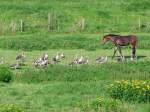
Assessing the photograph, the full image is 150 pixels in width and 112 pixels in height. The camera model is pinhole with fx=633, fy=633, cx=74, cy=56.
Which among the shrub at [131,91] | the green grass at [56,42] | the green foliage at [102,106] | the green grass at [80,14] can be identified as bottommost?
the green foliage at [102,106]

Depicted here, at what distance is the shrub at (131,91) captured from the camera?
84.2 feet

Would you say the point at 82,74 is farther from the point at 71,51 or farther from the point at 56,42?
the point at 56,42

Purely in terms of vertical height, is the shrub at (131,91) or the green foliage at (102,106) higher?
the shrub at (131,91)

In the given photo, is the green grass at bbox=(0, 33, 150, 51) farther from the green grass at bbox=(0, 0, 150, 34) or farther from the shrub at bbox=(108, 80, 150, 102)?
the shrub at bbox=(108, 80, 150, 102)

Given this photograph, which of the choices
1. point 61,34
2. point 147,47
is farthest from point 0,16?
point 147,47

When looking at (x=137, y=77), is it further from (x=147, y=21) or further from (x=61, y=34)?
(x=147, y=21)

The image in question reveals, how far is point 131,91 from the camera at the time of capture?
25766 millimetres

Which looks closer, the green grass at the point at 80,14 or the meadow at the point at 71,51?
the meadow at the point at 71,51

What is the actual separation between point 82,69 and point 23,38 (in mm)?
17496

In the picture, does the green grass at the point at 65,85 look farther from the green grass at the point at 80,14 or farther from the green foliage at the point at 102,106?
the green grass at the point at 80,14

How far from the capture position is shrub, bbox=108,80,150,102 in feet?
84.2

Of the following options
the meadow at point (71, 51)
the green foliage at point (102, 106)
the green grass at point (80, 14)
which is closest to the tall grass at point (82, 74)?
the meadow at point (71, 51)

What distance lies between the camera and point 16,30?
5431cm

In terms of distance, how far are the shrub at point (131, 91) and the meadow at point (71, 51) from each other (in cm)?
20
